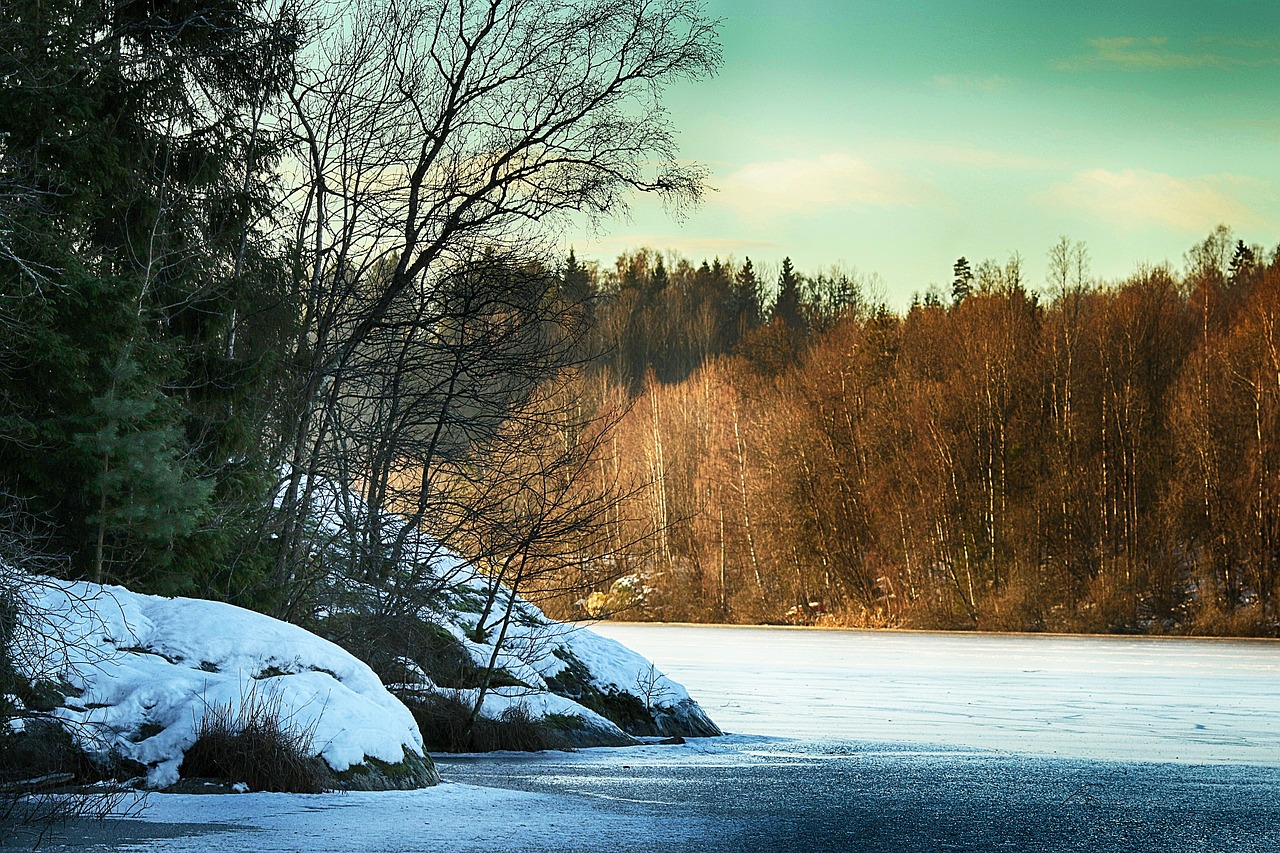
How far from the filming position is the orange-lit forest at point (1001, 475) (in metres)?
44.9

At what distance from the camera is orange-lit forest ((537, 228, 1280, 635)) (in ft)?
147

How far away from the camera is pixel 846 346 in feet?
193

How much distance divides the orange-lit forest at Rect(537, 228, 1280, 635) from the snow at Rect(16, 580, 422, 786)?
28505mm

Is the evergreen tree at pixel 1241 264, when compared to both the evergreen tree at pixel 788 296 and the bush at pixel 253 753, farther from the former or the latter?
the bush at pixel 253 753

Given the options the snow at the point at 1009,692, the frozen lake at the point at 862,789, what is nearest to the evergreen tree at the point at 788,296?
the snow at the point at 1009,692

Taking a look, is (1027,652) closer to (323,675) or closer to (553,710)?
(553,710)

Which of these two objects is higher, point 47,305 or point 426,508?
point 47,305

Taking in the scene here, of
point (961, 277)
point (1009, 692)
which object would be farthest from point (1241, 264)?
point (1009, 692)

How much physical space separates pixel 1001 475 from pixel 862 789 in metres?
39.6

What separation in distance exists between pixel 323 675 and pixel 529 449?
6.82 metres

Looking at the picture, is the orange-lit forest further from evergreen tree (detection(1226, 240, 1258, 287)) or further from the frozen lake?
the frozen lake

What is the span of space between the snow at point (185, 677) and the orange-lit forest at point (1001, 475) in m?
28.5

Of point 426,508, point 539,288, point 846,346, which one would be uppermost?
point 846,346

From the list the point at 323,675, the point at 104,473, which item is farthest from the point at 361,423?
the point at 323,675
